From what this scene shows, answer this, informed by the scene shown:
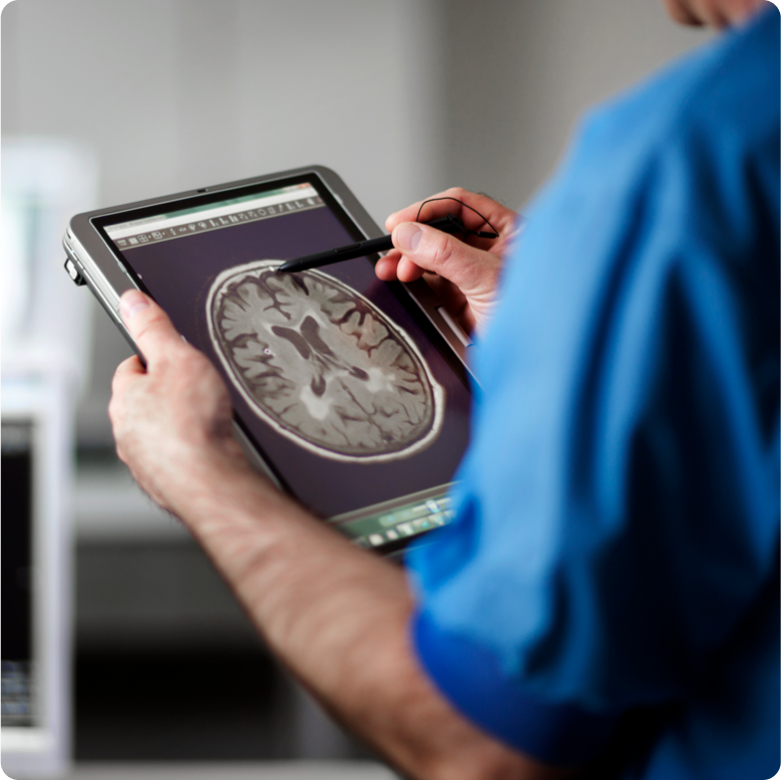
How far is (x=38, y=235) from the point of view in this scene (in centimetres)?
186

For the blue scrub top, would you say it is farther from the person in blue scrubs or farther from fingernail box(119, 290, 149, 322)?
fingernail box(119, 290, 149, 322)

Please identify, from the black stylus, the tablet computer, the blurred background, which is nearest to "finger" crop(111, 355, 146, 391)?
the tablet computer

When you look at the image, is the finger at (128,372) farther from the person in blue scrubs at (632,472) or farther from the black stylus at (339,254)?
the person in blue scrubs at (632,472)

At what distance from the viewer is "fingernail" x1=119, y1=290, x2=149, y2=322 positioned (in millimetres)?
582

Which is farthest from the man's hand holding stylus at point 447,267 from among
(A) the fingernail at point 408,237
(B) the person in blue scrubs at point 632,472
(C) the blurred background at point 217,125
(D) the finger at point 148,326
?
(C) the blurred background at point 217,125

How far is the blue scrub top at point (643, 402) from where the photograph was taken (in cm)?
30

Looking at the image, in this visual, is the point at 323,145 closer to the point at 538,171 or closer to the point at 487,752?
the point at 538,171

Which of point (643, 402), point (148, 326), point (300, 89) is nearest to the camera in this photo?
point (643, 402)

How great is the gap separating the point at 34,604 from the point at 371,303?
810 millimetres

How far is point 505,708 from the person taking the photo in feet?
1.12

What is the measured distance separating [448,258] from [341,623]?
365mm

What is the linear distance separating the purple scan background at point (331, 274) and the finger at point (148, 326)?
1.0 inches

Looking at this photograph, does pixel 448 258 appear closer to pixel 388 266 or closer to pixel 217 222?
pixel 388 266

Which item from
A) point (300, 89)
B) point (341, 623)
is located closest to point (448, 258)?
point (341, 623)
